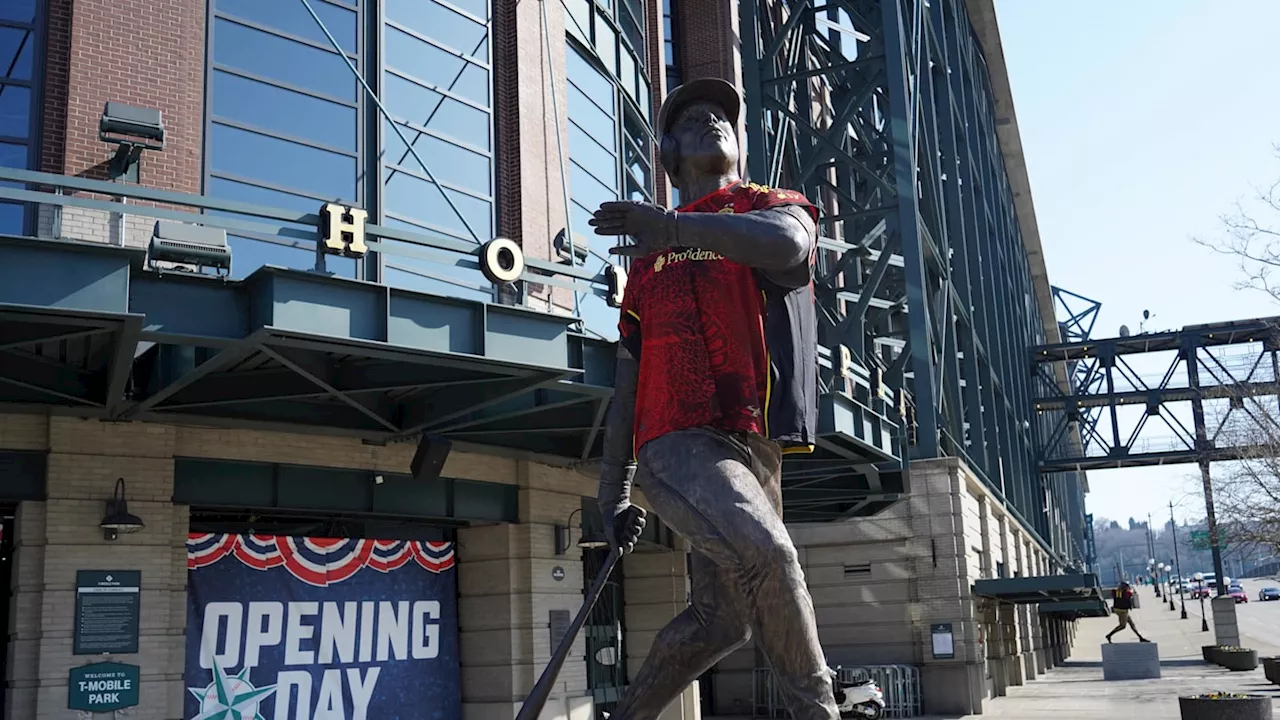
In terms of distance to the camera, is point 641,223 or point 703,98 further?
point 703,98

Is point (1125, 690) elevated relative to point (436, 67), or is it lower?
lower

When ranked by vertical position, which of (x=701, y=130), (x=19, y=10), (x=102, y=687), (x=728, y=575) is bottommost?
(x=102, y=687)


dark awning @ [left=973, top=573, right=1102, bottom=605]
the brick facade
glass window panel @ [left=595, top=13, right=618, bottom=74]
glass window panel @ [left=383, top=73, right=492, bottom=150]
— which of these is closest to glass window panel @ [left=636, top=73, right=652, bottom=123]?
glass window panel @ [left=595, top=13, right=618, bottom=74]

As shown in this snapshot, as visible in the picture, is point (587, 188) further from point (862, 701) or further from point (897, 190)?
point (897, 190)

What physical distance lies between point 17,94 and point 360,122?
4252 millimetres

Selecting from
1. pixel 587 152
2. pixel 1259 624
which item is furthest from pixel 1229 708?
pixel 1259 624

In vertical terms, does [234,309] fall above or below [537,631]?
above

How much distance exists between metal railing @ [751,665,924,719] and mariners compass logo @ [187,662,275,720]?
13.0 m

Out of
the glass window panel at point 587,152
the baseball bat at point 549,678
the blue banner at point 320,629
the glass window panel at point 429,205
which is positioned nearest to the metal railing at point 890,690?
the blue banner at point 320,629

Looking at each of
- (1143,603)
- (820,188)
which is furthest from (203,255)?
(1143,603)

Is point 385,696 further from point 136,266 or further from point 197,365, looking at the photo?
point 136,266

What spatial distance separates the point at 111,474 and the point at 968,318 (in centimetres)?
3050

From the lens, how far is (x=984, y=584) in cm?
2886

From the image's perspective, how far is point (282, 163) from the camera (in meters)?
15.5
